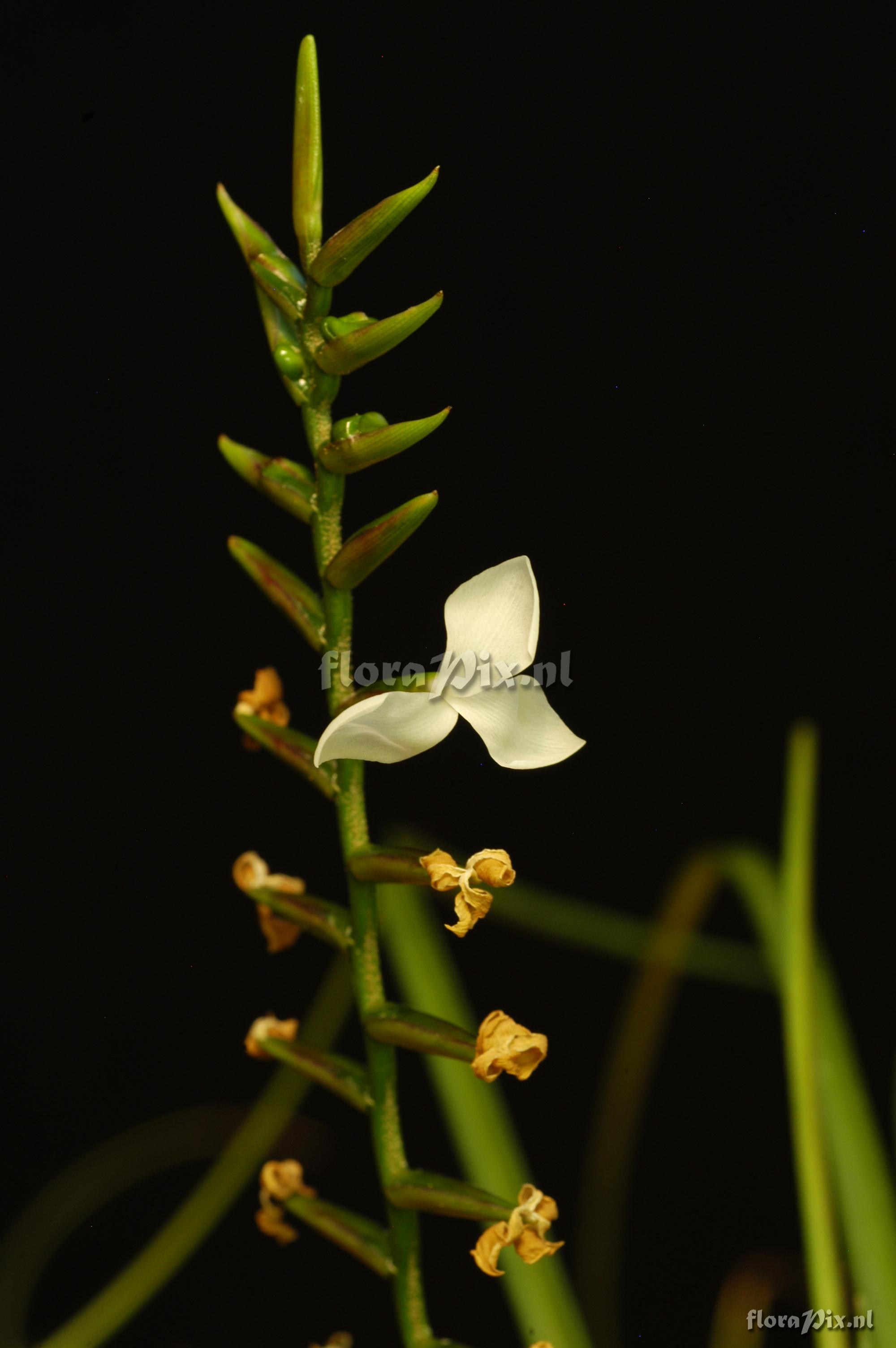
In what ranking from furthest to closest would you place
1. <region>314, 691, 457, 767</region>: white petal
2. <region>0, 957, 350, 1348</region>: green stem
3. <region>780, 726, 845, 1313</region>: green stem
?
<region>0, 957, 350, 1348</region>: green stem < <region>780, 726, 845, 1313</region>: green stem < <region>314, 691, 457, 767</region>: white petal

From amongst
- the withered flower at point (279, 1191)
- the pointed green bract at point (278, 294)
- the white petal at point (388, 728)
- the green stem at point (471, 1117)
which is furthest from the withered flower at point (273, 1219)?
the pointed green bract at point (278, 294)

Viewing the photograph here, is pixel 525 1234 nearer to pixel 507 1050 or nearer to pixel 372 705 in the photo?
pixel 507 1050

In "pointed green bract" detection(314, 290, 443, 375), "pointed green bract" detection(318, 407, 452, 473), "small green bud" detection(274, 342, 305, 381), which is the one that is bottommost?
"pointed green bract" detection(318, 407, 452, 473)

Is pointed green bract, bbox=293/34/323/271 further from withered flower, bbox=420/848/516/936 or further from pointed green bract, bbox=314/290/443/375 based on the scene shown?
withered flower, bbox=420/848/516/936

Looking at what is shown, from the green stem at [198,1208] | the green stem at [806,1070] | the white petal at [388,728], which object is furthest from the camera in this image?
the green stem at [198,1208]

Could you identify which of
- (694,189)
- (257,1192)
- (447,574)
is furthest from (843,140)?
(257,1192)

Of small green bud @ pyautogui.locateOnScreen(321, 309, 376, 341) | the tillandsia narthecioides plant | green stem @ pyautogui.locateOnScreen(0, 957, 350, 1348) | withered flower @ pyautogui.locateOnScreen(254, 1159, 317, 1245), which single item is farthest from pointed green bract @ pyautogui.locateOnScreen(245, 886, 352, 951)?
green stem @ pyautogui.locateOnScreen(0, 957, 350, 1348)

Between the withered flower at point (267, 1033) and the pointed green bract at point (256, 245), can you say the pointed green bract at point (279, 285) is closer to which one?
the pointed green bract at point (256, 245)
